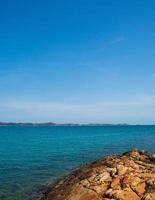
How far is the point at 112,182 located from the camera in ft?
50.7

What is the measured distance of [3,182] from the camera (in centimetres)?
3366

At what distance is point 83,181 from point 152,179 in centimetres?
325

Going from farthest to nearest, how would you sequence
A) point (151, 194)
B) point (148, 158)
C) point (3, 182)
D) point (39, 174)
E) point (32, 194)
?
point (39, 174) → point (3, 182) → point (32, 194) → point (148, 158) → point (151, 194)

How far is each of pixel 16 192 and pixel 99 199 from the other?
16.0 metres

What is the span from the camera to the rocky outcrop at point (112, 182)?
1462 cm

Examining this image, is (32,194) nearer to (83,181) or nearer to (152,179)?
(83,181)

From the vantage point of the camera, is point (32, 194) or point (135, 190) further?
point (32, 194)

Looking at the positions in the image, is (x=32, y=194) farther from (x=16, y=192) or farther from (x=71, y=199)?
(x=71, y=199)

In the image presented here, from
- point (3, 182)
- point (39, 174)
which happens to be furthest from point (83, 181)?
point (39, 174)

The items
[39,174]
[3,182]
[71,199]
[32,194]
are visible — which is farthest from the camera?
[39,174]

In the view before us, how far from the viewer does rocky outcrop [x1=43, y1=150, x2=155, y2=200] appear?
1462 centimetres

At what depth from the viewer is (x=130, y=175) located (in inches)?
617

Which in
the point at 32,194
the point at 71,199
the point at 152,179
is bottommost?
the point at 32,194

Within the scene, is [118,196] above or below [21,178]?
above
